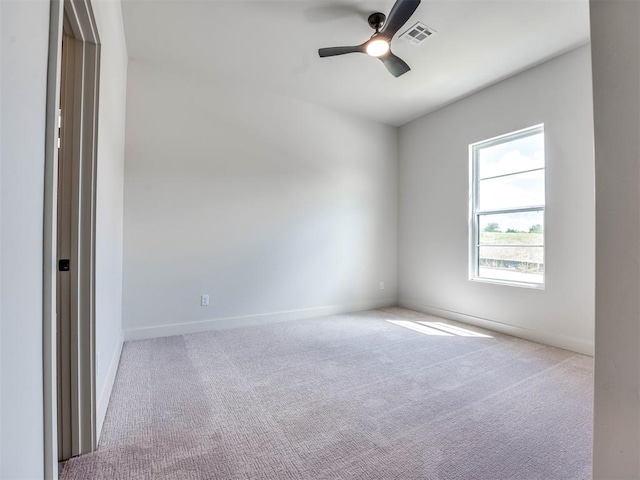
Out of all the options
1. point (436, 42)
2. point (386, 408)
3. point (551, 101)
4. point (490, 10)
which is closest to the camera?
point (386, 408)

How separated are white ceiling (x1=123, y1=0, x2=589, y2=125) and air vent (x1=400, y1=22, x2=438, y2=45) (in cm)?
5

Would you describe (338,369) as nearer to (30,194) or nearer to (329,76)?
(30,194)

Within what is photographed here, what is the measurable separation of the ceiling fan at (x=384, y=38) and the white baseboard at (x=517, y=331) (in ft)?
9.45

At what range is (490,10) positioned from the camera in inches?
92.1

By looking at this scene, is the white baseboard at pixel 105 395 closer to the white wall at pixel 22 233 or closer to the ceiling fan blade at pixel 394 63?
the white wall at pixel 22 233

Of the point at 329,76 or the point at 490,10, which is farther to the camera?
the point at 329,76

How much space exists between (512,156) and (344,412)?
10.6 feet

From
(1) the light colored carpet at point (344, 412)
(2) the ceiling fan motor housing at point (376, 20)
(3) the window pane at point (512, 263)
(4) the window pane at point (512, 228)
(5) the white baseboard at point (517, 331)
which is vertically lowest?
(1) the light colored carpet at point (344, 412)

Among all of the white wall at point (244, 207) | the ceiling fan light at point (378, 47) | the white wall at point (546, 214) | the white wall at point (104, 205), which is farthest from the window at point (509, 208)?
the white wall at point (104, 205)

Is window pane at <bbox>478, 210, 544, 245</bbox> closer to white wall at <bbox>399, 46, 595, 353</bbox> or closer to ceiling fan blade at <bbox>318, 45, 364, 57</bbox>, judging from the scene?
white wall at <bbox>399, 46, 595, 353</bbox>

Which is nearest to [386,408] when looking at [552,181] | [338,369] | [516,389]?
[338,369]

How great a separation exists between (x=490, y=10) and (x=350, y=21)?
1087 mm

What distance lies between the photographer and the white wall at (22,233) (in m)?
0.57

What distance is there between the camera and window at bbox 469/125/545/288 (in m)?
3.14
